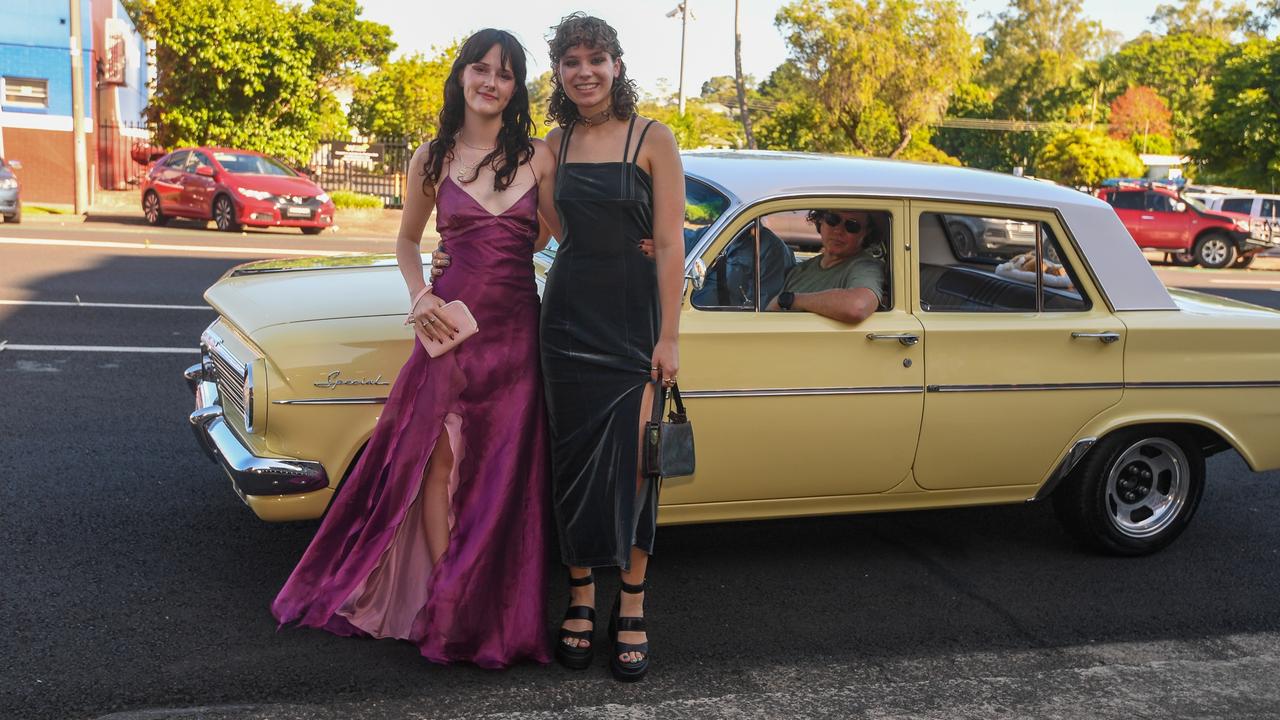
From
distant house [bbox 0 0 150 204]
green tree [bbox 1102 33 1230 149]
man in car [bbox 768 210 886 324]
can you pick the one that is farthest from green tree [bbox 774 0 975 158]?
green tree [bbox 1102 33 1230 149]

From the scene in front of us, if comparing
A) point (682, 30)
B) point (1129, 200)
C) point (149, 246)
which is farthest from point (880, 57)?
point (149, 246)

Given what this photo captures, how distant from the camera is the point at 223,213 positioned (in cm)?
2030

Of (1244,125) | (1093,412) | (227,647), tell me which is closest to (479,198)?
(227,647)

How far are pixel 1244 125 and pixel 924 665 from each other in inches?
1184

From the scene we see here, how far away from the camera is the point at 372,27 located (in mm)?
27234

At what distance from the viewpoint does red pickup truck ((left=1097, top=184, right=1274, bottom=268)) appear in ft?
84.7

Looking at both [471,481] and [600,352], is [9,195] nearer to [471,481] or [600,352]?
[471,481]

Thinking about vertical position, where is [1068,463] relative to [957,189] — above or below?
below

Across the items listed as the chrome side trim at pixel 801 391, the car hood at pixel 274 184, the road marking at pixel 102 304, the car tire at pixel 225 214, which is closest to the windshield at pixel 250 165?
the car hood at pixel 274 184

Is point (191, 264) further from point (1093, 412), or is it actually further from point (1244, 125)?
point (1244, 125)

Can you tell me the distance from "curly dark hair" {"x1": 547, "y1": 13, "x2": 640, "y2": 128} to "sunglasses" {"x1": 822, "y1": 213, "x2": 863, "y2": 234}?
4.45 feet

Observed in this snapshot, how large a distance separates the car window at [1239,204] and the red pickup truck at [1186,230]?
4.18 meters

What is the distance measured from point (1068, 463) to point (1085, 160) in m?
39.3

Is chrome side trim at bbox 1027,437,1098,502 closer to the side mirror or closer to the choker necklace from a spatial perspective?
the side mirror
